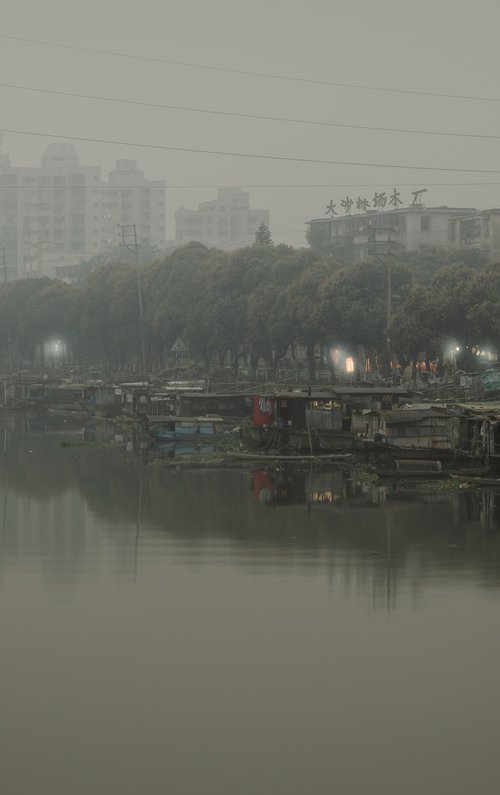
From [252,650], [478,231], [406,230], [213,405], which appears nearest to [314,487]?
[252,650]

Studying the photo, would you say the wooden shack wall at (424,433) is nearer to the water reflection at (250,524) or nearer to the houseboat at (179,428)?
the water reflection at (250,524)

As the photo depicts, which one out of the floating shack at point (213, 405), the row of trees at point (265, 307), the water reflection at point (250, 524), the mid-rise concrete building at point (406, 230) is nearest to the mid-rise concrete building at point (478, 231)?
the mid-rise concrete building at point (406, 230)

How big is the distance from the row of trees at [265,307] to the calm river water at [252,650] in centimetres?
2687

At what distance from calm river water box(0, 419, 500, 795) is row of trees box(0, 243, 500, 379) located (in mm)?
26868

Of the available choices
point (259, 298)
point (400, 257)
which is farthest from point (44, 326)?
point (259, 298)

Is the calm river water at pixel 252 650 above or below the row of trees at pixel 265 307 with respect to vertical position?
below

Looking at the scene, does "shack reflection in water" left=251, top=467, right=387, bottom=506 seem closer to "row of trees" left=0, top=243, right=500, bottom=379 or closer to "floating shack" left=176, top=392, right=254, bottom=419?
"floating shack" left=176, top=392, right=254, bottom=419

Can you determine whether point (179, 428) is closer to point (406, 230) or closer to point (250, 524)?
point (250, 524)

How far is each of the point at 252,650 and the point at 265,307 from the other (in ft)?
174

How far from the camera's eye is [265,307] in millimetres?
71812

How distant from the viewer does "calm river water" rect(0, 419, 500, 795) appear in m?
15.0

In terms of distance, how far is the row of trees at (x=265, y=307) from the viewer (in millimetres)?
59844

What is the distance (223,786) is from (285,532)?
15.9 m

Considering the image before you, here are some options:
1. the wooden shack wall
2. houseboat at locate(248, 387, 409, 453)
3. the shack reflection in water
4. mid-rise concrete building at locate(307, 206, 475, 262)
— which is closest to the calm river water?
the shack reflection in water
